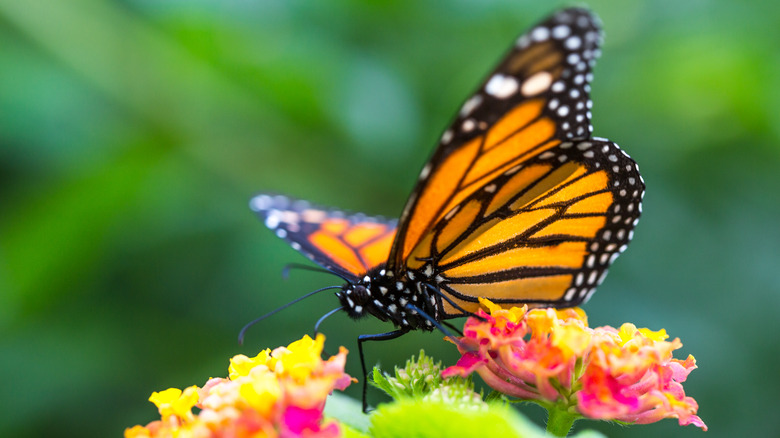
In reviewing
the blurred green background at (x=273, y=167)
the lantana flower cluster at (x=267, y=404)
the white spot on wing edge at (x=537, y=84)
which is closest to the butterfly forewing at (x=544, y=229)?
the white spot on wing edge at (x=537, y=84)

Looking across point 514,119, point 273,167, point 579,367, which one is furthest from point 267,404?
point 273,167

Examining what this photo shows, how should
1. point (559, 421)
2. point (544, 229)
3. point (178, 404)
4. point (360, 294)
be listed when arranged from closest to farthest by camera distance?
point (178, 404) < point (559, 421) < point (360, 294) < point (544, 229)

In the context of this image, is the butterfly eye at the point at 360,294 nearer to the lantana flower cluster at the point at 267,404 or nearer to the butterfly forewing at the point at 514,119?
the butterfly forewing at the point at 514,119

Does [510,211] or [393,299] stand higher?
[510,211]

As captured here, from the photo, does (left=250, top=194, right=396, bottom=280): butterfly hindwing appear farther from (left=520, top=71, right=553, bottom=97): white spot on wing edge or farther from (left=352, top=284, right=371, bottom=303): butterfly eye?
(left=520, top=71, right=553, bottom=97): white spot on wing edge

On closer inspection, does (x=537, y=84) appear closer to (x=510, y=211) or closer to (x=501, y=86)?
(x=501, y=86)

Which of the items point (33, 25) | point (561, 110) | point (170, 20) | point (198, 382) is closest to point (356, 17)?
point (170, 20)

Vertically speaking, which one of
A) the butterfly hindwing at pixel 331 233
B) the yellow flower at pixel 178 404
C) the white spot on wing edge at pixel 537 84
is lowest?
the yellow flower at pixel 178 404
